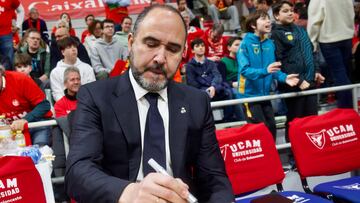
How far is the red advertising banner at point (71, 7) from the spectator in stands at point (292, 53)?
605 cm

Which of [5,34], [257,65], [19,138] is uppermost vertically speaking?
[5,34]

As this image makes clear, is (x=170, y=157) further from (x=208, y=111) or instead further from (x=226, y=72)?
(x=226, y=72)

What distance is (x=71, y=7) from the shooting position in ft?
35.2

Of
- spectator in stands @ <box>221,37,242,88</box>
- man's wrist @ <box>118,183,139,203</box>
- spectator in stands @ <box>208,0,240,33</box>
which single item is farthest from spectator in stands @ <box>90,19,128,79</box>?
man's wrist @ <box>118,183,139,203</box>

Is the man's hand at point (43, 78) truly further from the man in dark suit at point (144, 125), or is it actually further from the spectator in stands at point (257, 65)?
the man in dark suit at point (144, 125)

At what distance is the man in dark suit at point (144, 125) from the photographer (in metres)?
1.66

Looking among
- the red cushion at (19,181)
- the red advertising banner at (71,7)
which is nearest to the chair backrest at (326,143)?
the red cushion at (19,181)

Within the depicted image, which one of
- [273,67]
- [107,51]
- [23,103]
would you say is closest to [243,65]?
[273,67]

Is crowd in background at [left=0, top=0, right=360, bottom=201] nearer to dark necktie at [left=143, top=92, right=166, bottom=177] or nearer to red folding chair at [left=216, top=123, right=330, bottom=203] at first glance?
red folding chair at [left=216, top=123, right=330, bottom=203]

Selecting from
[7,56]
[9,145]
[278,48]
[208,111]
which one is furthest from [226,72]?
[208,111]

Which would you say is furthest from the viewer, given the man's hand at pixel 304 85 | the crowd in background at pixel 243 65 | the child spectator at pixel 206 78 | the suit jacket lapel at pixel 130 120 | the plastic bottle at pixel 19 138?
the child spectator at pixel 206 78

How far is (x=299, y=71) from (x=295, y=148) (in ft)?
5.38

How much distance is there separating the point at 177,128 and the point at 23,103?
2.67m

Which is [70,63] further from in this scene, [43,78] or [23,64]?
[43,78]
